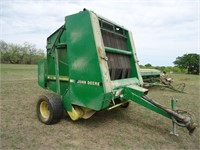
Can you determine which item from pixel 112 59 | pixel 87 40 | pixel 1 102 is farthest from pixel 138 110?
pixel 1 102

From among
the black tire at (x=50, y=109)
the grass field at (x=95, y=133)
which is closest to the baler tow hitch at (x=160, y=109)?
the grass field at (x=95, y=133)

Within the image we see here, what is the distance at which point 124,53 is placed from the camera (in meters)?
3.82

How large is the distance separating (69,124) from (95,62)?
59.4 inches

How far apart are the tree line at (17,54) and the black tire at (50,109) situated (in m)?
46.9

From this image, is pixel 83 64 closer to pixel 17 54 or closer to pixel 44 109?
pixel 44 109

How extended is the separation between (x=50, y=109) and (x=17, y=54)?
169ft

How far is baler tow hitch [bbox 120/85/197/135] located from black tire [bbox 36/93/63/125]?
1.35 meters

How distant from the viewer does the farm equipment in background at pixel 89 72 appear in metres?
2.80

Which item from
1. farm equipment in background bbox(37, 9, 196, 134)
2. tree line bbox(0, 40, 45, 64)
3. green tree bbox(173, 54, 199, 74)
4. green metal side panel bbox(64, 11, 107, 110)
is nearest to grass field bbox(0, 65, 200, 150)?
farm equipment in background bbox(37, 9, 196, 134)

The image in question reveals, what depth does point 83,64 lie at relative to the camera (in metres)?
2.99

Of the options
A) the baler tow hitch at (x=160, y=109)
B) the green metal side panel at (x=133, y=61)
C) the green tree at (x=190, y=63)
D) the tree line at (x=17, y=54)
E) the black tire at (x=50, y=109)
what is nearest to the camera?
the baler tow hitch at (x=160, y=109)

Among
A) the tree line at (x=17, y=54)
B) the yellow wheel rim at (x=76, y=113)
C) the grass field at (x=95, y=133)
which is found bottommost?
the grass field at (x=95, y=133)

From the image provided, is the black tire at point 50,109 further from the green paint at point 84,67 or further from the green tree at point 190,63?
the green tree at point 190,63

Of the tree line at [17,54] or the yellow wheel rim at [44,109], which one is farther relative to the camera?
the tree line at [17,54]
